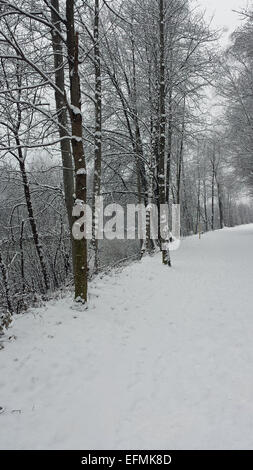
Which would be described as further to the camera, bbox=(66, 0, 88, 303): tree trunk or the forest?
the forest

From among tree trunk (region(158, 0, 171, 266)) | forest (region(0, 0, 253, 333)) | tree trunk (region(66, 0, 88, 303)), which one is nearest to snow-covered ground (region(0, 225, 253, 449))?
tree trunk (region(66, 0, 88, 303))

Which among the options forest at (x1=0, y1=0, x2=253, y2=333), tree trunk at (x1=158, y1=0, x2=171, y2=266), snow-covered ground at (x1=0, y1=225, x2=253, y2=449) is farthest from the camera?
tree trunk at (x1=158, y1=0, x2=171, y2=266)

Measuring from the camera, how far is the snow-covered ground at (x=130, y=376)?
242cm

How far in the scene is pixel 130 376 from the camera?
3.33m

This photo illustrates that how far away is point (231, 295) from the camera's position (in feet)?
21.2

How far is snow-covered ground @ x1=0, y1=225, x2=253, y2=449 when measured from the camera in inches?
95.3

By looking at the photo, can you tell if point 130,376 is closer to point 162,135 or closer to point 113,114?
point 162,135
